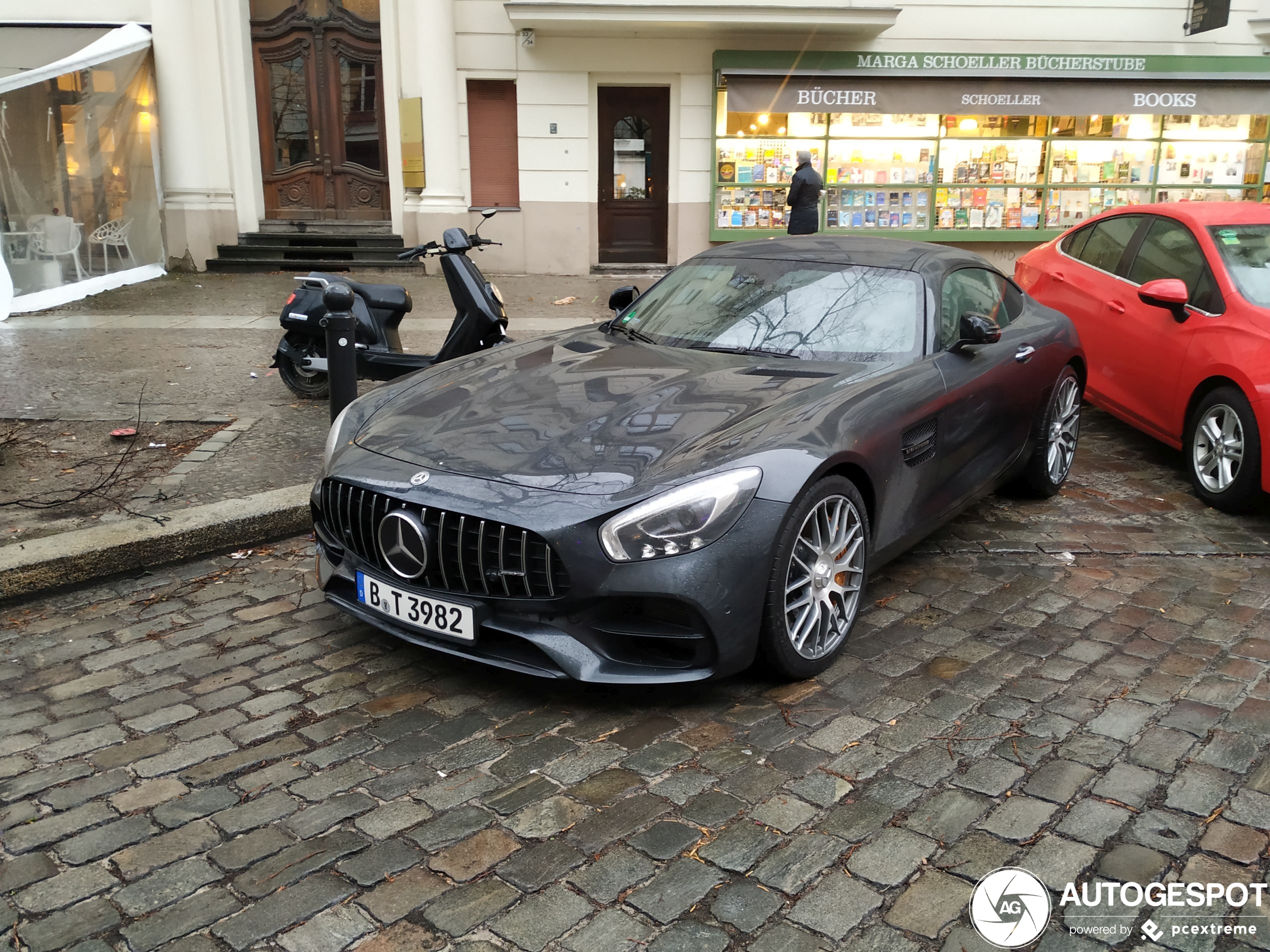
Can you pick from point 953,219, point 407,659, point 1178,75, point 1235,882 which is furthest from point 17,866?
point 1178,75

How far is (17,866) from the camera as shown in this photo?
269 cm

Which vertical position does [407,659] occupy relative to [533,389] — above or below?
below

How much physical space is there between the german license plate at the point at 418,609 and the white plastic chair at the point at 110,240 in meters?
11.2

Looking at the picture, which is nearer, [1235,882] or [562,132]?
[1235,882]

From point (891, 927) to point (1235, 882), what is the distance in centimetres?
91

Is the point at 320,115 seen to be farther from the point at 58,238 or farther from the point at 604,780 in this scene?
the point at 604,780

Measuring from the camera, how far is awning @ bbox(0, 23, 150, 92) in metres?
13.2

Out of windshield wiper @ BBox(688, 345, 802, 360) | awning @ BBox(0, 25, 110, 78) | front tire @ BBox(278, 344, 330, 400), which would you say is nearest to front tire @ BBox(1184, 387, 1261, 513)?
windshield wiper @ BBox(688, 345, 802, 360)

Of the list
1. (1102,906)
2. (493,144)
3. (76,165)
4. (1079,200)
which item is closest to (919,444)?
(1102,906)

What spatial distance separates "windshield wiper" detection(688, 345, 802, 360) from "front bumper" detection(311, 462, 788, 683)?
1.18m

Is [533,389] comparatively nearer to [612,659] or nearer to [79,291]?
[612,659]

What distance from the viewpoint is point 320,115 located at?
15.8 meters

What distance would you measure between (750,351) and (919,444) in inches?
31.4

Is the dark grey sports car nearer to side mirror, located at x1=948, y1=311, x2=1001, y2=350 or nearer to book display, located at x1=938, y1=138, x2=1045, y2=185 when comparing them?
side mirror, located at x1=948, y1=311, x2=1001, y2=350
